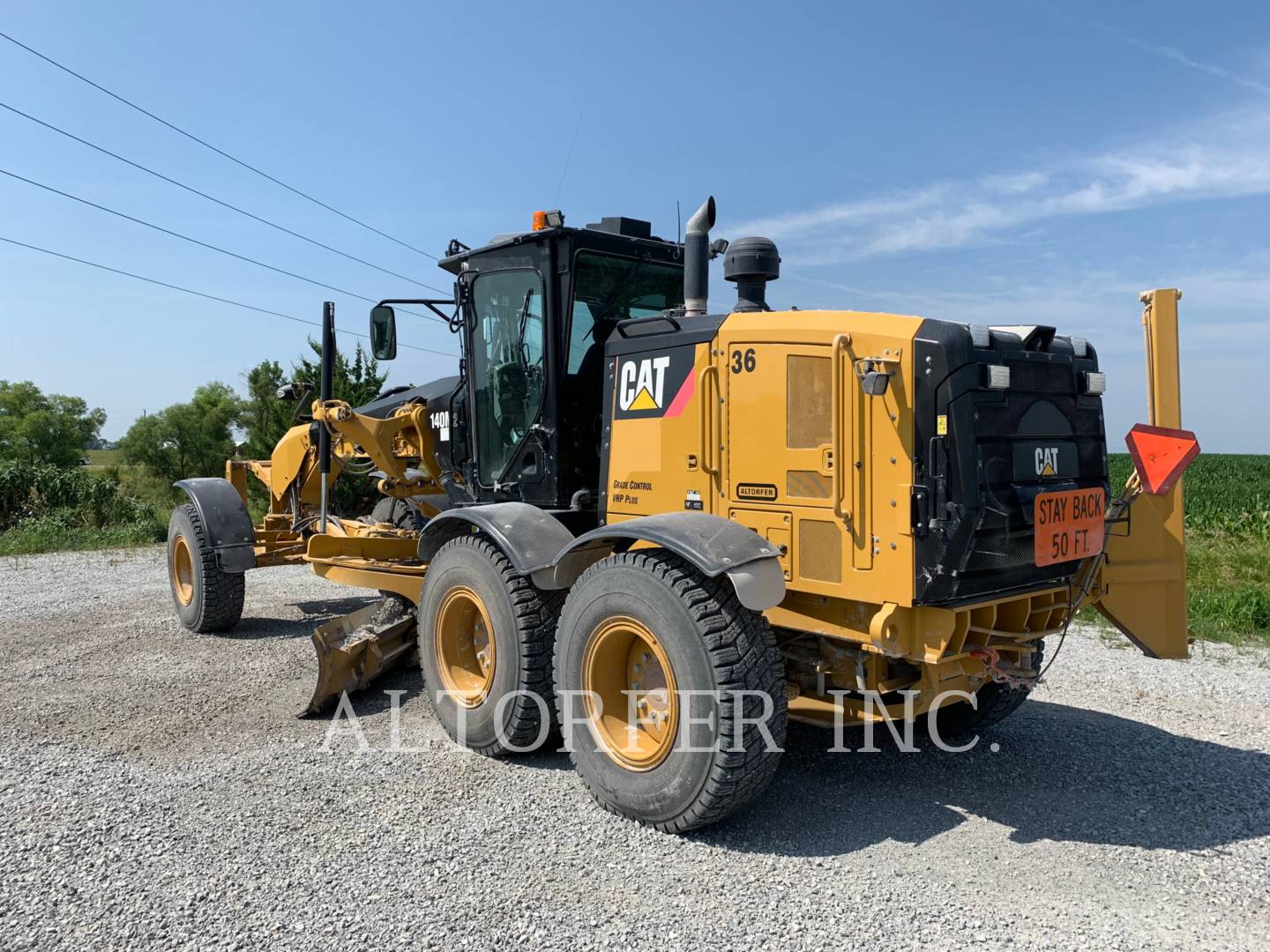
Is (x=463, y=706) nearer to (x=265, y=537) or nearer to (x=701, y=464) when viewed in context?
(x=701, y=464)

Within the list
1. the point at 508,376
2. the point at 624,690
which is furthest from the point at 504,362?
the point at 624,690

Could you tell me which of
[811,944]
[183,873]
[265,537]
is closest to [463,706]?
[183,873]

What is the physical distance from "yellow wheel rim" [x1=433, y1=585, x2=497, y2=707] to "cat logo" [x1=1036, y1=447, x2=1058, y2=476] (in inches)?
118

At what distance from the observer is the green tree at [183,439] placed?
40562 millimetres

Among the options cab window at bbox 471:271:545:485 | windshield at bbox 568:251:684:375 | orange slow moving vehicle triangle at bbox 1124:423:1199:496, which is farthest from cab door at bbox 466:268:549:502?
orange slow moving vehicle triangle at bbox 1124:423:1199:496

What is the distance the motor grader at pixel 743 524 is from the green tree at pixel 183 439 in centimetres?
3826

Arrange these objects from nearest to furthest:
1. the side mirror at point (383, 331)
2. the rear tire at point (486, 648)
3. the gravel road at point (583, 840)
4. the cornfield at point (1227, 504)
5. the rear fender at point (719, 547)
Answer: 1. the gravel road at point (583, 840)
2. the rear fender at point (719, 547)
3. the rear tire at point (486, 648)
4. the side mirror at point (383, 331)
5. the cornfield at point (1227, 504)

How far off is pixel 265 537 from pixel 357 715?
3186 millimetres

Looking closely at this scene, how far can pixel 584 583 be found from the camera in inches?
173

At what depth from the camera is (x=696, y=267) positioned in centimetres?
491

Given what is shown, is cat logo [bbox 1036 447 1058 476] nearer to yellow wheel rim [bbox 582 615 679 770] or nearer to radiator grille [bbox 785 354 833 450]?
radiator grille [bbox 785 354 833 450]

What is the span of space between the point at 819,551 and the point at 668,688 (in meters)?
0.90

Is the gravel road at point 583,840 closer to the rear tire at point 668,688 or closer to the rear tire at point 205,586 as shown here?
the rear tire at point 668,688

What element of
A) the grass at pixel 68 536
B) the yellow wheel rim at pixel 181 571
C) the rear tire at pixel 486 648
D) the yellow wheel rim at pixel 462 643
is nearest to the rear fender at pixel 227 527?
the yellow wheel rim at pixel 181 571
